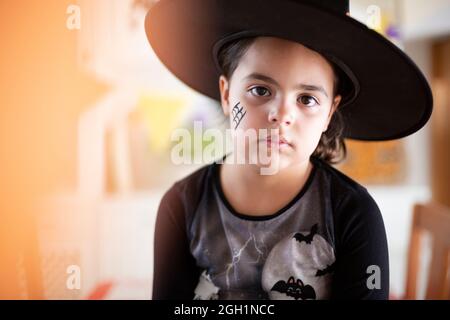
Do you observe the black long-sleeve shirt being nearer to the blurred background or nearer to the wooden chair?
the blurred background

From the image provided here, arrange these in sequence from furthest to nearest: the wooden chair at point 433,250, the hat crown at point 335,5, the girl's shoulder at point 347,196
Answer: the wooden chair at point 433,250 → the girl's shoulder at point 347,196 → the hat crown at point 335,5

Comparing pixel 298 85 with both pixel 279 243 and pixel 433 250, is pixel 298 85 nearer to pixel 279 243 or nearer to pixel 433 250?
pixel 279 243

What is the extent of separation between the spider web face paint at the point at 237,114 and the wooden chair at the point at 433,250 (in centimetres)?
40

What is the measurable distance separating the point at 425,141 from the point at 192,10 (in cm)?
38

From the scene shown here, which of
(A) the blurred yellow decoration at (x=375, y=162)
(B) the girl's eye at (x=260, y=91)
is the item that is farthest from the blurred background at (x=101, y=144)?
(B) the girl's eye at (x=260, y=91)

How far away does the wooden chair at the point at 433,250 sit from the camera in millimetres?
640

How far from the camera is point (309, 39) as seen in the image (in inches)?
16.3

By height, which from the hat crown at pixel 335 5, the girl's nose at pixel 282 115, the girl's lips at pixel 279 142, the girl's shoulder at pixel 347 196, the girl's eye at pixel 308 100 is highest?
the hat crown at pixel 335 5

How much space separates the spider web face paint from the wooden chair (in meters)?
0.40

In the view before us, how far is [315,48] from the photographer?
424mm

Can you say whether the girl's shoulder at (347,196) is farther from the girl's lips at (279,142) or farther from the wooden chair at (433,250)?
the wooden chair at (433,250)

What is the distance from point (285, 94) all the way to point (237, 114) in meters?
0.07

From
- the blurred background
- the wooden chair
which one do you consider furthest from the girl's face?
the wooden chair

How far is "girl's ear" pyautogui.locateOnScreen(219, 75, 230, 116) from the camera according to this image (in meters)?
0.50
